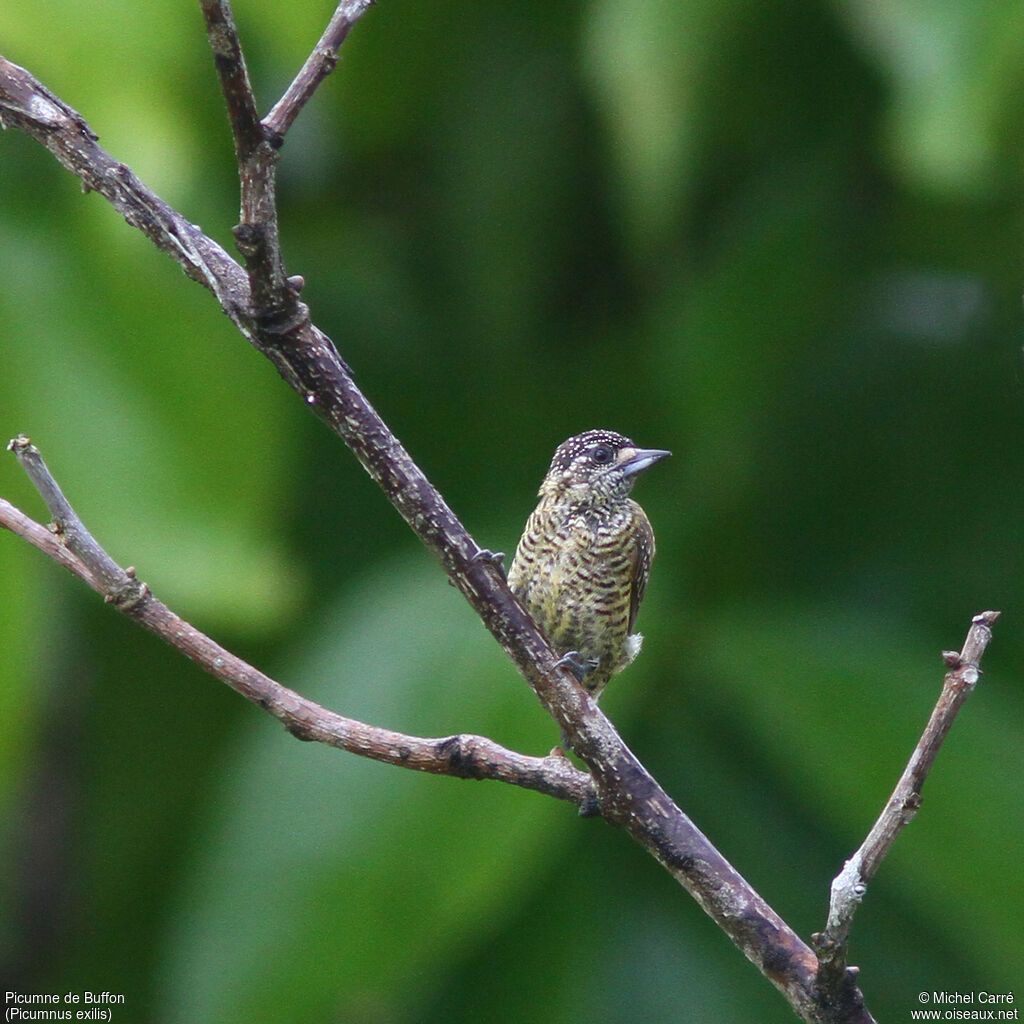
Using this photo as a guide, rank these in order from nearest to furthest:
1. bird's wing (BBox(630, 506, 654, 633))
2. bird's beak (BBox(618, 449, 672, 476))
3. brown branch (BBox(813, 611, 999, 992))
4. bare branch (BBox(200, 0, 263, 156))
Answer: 1. bare branch (BBox(200, 0, 263, 156))
2. brown branch (BBox(813, 611, 999, 992))
3. bird's beak (BBox(618, 449, 672, 476))
4. bird's wing (BBox(630, 506, 654, 633))

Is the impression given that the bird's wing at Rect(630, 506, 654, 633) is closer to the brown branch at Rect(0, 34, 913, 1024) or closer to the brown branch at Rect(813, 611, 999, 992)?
the brown branch at Rect(0, 34, 913, 1024)

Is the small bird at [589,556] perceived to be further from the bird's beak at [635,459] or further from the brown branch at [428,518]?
the brown branch at [428,518]

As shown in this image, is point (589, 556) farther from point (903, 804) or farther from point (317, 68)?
point (317, 68)

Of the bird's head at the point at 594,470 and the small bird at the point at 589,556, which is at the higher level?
the bird's head at the point at 594,470

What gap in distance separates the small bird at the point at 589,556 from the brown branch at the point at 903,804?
1.43 m

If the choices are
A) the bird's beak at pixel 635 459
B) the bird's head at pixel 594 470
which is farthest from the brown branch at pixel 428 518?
the bird's head at pixel 594 470

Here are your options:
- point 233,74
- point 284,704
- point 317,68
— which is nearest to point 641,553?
point 284,704

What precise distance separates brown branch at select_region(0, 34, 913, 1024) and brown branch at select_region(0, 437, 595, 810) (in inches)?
1.5

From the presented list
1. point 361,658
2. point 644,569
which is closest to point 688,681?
point 361,658

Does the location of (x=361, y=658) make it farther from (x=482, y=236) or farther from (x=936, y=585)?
(x=936, y=585)

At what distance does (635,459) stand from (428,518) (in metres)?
1.50

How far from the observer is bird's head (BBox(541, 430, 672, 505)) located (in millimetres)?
3029

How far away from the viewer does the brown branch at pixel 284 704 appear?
171 cm

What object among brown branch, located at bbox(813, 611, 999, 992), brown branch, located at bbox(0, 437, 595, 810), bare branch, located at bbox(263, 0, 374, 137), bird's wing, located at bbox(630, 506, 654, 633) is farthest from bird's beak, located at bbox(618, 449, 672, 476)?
bare branch, located at bbox(263, 0, 374, 137)
